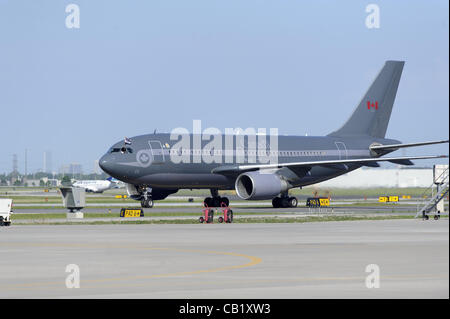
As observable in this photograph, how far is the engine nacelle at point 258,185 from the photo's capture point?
202 ft

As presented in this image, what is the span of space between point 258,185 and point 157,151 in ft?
23.9

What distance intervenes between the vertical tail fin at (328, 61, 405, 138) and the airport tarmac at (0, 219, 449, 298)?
35.8 meters

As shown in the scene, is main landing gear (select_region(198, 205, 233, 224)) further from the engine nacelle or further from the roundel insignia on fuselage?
the roundel insignia on fuselage

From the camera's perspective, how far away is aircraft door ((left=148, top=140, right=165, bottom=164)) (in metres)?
62.9

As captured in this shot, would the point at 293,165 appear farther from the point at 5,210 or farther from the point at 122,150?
the point at 5,210

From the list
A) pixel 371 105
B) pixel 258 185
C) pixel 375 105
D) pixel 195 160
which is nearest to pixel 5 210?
pixel 258 185

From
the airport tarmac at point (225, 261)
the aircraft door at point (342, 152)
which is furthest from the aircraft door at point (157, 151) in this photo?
the airport tarmac at point (225, 261)

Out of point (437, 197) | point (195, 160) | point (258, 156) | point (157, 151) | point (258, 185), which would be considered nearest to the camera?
point (437, 197)

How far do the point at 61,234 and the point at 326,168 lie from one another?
1490 inches

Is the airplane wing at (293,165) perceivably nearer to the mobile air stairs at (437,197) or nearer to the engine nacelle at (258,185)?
the engine nacelle at (258,185)

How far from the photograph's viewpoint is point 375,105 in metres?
78.2

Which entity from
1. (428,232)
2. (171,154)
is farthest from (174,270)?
(171,154)

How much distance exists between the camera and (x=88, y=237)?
118 ft

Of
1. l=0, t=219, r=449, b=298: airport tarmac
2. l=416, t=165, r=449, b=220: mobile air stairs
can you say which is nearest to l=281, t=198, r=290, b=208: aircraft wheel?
l=416, t=165, r=449, b=220: mobile air stairs
